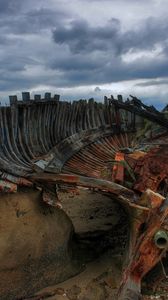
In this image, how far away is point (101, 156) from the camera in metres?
7.49

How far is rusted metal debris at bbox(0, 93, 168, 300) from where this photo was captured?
15.6 feet

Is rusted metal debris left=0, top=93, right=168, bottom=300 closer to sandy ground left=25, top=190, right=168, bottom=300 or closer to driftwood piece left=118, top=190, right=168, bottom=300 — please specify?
driftwood piece left=118, top=190, right=168, bottom=300

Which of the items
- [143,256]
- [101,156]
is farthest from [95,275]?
[101,156]

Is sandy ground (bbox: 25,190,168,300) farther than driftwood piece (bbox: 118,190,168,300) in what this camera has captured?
Yes

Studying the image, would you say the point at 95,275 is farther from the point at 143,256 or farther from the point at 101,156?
the point at 101,156

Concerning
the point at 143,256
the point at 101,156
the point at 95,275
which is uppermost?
the point at 101,156

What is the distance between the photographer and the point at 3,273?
5.19 metres

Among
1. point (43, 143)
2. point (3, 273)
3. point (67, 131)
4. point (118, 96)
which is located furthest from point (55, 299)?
point (118, 96)

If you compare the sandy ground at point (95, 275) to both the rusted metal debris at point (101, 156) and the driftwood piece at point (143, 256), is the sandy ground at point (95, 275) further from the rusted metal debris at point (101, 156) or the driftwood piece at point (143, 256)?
the rusted metal debris at point (101, 156)

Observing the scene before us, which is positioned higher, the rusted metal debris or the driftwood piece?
the rusted metal debris

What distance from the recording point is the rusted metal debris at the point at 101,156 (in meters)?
4.75

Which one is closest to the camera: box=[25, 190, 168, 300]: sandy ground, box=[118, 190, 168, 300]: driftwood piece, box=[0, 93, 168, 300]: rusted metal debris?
box=[118, 190, 168, 300]: driftwood piece

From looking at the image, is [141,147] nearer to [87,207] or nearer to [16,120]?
[16,120]

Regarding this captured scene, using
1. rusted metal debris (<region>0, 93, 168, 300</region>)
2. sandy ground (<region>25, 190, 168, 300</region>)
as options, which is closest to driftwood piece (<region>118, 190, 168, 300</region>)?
rusted metal debris (<region>0, 93, 168, 300</region>)
